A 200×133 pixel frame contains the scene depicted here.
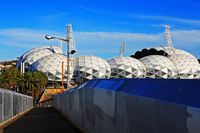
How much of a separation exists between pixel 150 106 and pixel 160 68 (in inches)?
5866

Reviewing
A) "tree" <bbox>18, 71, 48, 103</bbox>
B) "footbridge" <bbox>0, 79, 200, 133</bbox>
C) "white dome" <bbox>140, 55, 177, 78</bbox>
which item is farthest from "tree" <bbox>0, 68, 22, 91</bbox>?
"footbridge" <bbox>0, 79, 200, 133</bbox>

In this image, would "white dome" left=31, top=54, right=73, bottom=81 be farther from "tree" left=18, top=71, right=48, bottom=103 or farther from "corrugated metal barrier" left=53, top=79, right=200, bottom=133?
"corrugated metal barrier" left=53, top=79, right=200, bottom=133

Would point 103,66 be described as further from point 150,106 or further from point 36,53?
point 150,106

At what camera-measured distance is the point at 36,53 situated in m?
158

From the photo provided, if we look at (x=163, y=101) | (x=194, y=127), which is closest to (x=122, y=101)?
(x=163, y=101)

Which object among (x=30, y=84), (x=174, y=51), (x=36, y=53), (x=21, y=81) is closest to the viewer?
(x=21, y=81)

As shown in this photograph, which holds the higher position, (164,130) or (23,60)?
(23,60)

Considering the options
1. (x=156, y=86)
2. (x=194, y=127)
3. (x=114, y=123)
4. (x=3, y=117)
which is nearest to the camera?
(x=194, y=127)

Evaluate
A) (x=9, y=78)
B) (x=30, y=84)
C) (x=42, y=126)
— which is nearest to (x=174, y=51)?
(x=30, y=84)

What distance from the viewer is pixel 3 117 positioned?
24.8 m

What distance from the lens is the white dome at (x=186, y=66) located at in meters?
157

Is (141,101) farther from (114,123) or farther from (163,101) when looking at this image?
(114,123)

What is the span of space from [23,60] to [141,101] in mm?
148334

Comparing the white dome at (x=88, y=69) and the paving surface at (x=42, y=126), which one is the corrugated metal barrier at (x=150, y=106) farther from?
the white dome at (x=88, y=69)
